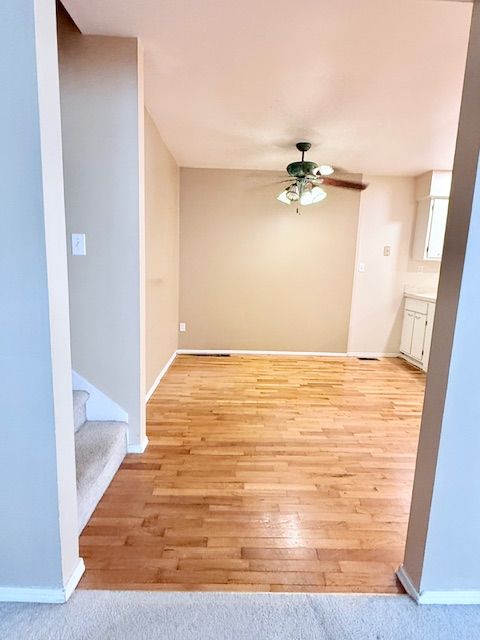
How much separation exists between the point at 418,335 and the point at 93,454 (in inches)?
Answer: 151

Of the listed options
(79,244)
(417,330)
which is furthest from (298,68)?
(417,330)

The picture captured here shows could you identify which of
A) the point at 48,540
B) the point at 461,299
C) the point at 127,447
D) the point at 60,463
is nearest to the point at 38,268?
the point at 60,463

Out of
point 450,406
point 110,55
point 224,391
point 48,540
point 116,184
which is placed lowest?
point 224,391

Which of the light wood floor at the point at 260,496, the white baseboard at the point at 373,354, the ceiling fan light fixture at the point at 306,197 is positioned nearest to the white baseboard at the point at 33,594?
the light wood floor at the point at 260,496

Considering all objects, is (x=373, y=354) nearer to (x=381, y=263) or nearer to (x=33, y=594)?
(x=381, y=263)

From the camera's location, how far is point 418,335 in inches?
165

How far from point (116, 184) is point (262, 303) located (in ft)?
9.62

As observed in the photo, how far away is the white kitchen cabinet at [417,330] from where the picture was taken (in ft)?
13.1

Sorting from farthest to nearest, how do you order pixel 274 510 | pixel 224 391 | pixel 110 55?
pixel 224 391
pixel 110 55
pixel 274 510

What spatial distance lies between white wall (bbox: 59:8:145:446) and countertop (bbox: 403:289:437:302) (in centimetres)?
335

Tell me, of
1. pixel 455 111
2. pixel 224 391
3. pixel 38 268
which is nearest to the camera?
pixel 38 268

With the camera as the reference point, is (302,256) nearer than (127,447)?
→ No

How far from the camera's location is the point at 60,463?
1175 millimetres

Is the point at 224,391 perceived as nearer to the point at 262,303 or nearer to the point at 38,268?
the point at 262,303
